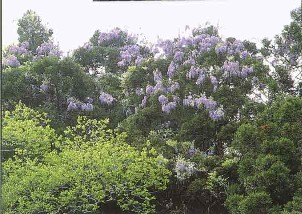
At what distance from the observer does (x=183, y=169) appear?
6266 mm

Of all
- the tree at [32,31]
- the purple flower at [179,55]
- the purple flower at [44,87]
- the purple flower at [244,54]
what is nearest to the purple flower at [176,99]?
the purple flower at [179,55]

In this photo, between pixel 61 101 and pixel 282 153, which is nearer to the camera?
pixel 282 153

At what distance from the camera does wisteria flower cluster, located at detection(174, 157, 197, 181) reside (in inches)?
245

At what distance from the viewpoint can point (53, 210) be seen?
6.00 m

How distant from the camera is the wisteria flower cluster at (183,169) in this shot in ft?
20.4

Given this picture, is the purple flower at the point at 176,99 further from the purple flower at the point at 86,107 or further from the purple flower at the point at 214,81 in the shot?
the purple flower at the point at 86,107

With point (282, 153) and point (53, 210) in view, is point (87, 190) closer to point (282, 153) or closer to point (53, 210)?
point (53, 210)

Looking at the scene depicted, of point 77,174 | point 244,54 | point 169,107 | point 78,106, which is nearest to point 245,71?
point 244,54

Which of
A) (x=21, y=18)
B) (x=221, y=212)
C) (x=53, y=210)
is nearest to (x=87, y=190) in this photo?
(x=53, y=210)

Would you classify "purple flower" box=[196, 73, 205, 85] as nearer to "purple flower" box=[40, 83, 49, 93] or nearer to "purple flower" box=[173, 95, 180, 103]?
"purple flower" box=[173, 95, 180, 103]

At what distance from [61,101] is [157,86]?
4.31 feet

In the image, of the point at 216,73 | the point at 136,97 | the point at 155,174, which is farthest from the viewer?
the point at 136,97

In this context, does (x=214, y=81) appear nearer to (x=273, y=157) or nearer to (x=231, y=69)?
(x=231, y=69)

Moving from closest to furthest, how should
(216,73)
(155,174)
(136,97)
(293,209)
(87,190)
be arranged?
1. (293,209)
2. (87,190)
3. (155,174)
4. (216,73)
5. (136,97)
